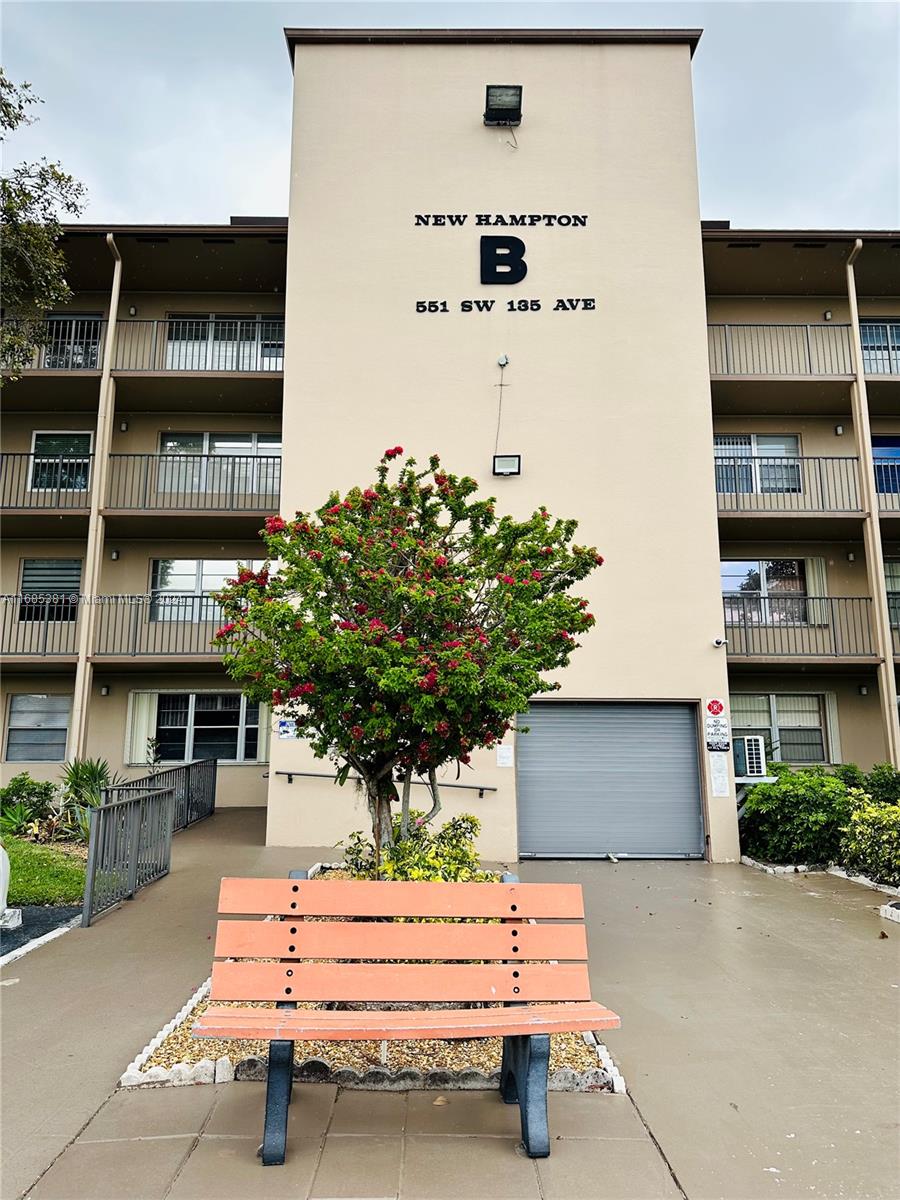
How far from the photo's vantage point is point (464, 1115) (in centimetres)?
356

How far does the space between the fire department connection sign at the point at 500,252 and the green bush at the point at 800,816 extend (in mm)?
7980

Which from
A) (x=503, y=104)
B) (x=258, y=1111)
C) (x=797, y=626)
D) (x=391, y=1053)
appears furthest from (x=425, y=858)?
(x=503, y=104)

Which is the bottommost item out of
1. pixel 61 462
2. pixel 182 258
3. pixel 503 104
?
pixel 61 462

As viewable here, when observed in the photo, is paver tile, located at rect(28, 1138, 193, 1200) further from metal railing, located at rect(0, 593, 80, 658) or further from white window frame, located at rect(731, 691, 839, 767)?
white window frame, located at rect(731, 691, 839, 767)

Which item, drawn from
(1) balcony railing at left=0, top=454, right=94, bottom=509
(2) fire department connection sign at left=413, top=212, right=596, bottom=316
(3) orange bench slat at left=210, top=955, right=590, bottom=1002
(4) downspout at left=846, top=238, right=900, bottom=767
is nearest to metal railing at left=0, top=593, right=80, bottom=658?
(1) balcony railing at left=0, top=454, right=94, bottom=509

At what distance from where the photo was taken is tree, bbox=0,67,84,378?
973cm

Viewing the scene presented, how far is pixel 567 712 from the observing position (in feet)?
39.3

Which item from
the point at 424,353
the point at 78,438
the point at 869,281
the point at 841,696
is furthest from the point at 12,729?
the point at 869,281

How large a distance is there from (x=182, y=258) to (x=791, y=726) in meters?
14.4

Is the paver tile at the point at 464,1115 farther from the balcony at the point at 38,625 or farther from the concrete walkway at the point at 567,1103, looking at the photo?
the balcony at the point at 38,625

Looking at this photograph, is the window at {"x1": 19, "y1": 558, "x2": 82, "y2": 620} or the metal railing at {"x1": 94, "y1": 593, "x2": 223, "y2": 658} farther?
the window at {"x1": 19, "y1": 558, "x2": 82, "y2": 620}

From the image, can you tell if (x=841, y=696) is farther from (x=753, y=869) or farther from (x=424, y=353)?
(x=424, y=353)

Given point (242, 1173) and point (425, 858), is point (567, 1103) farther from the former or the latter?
point (425, 858)

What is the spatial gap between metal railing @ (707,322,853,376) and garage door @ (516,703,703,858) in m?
7.08
